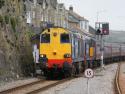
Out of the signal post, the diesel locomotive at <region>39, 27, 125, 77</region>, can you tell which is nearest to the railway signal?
the signal post

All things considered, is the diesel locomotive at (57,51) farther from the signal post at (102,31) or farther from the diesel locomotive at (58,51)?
the signal post at (102,31)

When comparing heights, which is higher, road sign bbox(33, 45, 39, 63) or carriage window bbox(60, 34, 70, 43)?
carriage window bbox(60, 34, 70, 43)

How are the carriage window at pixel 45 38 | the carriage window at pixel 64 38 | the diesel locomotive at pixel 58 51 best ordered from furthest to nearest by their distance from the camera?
the carriage window at pixel 45 38 → the carriage window at pixel 64 38 → the diesel locomotive at pixel 58 51

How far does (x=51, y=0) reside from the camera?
7900 cm

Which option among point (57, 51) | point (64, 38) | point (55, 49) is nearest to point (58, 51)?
point (57, 51)

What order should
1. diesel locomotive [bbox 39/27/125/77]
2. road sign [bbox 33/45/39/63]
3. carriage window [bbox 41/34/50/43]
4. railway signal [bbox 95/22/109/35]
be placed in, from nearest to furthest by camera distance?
diesel locomotive [bbox 39/27/125/77], carriage window [bbox 41/34/50/43], road sign [bbox 33/45/39/63], railway signal [bbox 95/22/109/35]

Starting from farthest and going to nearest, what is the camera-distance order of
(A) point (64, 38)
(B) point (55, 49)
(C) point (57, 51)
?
(A) point (64, 38) → (B) point (55, 49) → (C) point (57, 51)

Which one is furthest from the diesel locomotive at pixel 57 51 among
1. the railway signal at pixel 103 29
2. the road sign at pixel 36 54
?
the railway signal at pixel 103 29

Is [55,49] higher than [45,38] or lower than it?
lower

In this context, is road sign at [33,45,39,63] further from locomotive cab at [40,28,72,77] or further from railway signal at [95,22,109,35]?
railway signal at [95,22,109,35]

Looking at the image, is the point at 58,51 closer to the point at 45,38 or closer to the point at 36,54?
the point at 45,38

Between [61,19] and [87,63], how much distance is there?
38.5 m

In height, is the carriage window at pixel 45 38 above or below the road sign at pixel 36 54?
above

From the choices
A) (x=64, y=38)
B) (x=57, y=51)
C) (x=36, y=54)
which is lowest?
(x=36, y=54)
